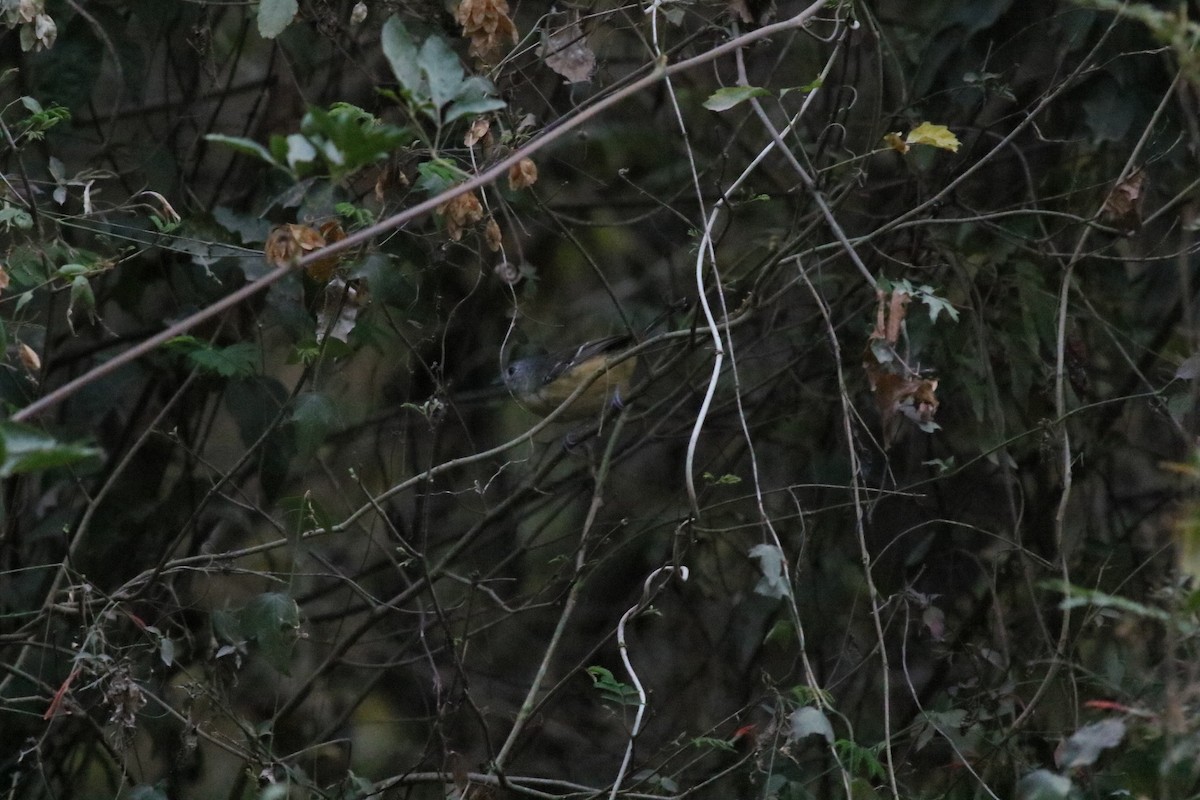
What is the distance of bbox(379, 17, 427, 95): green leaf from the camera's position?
1.70 metres

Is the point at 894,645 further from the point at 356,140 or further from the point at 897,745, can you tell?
the point at 356,140

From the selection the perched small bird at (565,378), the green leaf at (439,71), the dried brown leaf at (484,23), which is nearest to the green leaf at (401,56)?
the green leaf at (439,71)

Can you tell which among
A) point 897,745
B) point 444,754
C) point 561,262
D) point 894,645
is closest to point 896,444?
point 894,645

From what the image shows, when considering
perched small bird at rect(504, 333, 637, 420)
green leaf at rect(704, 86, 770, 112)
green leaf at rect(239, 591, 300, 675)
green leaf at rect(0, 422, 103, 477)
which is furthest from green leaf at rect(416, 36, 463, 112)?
perched small bird at rect(504, 333, 637, 420)

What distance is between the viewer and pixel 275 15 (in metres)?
2.86

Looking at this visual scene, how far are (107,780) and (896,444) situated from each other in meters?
2.83

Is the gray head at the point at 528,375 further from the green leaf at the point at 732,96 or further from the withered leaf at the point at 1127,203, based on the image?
the withered leaf at the point at 1127,203

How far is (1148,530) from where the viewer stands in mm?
4383

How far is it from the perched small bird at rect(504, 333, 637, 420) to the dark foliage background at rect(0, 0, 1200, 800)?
0.47 ft

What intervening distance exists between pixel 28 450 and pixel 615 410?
7.93ft

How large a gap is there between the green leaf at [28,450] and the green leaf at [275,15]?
5.40 feet

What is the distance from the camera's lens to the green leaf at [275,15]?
9.32 ft

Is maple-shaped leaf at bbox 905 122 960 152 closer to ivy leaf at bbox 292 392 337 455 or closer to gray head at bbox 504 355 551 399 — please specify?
ivy leaf at bbox 292 392 337 455

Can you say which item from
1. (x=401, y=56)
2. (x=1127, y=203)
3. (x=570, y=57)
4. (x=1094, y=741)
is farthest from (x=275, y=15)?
(x=1094, y=741)
